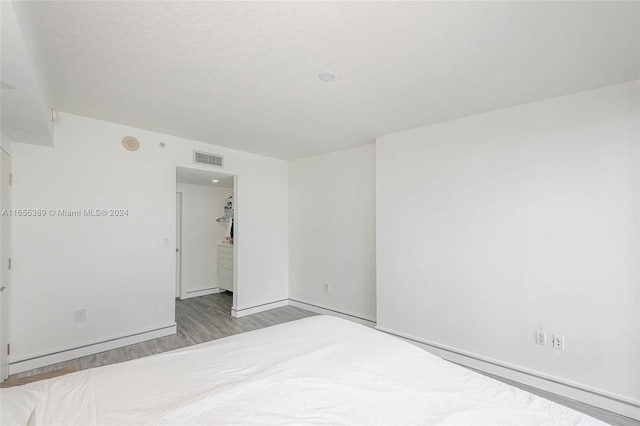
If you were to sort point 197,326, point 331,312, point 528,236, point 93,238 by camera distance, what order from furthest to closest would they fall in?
1. point 331,312
2. point 197,326
3. point 93,238
4. point 528,236

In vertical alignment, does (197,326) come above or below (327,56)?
below

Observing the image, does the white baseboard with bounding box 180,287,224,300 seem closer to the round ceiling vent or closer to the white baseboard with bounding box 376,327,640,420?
the round ceiling vent

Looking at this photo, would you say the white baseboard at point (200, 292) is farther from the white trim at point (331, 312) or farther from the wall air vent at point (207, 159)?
the wall air vent at point (207, 159)

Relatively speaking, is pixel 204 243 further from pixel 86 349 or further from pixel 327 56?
pixel 327 56

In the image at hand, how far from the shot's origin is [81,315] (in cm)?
301

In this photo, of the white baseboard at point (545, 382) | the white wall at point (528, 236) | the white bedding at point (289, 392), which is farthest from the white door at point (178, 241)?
the white baseboard at point (545, 382)

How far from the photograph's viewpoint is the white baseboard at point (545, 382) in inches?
85.1

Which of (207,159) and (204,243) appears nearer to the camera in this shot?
(207,159)

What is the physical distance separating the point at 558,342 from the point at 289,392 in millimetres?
2435

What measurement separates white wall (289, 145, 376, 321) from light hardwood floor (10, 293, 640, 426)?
0.62m

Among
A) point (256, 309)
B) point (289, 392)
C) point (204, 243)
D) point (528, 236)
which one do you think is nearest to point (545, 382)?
point (528, 236)

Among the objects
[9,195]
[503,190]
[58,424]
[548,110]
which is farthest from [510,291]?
[9,195]

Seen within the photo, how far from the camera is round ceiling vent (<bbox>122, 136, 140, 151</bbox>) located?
3.32m

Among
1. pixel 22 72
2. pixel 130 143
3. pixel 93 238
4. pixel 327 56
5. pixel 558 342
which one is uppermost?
pixel 327 56
